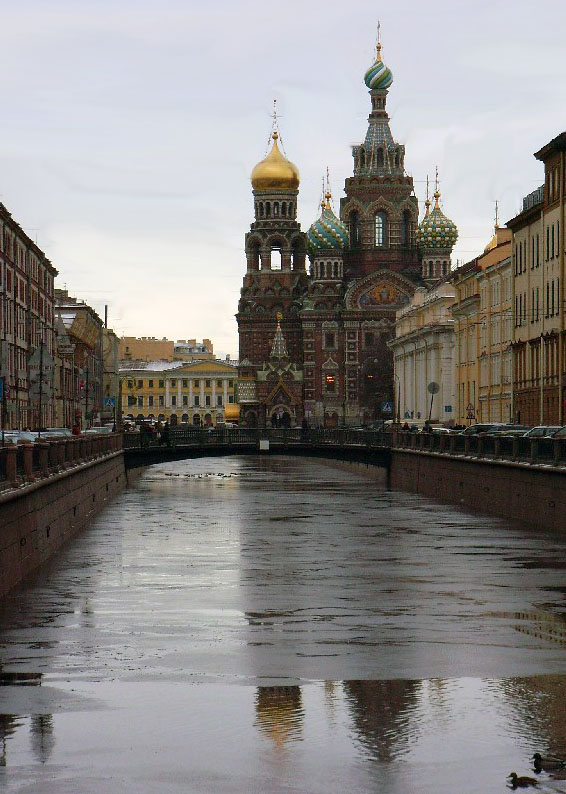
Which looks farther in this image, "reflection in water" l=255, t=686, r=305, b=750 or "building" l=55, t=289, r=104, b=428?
"building" l=55, t=289, r=104, b=428

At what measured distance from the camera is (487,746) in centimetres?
1805

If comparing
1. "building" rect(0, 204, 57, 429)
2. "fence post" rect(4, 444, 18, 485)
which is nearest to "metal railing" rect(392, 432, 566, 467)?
"fence post" rect(4, 444, 18, 485)

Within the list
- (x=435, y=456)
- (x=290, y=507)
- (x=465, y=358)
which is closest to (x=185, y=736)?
(x=290, y=507)

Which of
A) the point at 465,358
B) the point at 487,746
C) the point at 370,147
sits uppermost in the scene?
the point at 370,147

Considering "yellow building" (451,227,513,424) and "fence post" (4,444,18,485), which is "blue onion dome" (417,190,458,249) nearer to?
"yellow building" (451,227,513,424)

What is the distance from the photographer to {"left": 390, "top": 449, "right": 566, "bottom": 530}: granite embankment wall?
46.3 m

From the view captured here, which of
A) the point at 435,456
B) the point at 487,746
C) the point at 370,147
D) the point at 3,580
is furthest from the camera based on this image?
the point at 370,147

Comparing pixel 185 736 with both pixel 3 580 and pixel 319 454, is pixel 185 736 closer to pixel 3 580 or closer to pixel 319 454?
pixel 3 580

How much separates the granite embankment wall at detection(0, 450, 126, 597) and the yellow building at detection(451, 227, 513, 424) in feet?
129

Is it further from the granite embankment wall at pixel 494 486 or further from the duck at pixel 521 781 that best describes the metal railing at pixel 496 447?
the duck at pixel 521 781

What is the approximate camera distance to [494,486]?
2222 inches

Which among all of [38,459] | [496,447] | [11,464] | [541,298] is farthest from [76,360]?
[11,464]

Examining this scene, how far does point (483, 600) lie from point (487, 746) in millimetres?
14236

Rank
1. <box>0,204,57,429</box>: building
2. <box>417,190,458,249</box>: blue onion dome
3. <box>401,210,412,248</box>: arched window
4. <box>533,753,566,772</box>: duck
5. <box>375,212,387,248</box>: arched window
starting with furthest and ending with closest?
<box>401,210,412,248</box>: arched window
<box>375,212,387,248</box>: arched window
<box>417,190,458,249</box>: blue onion dome
<box>0,204,57,429</box>: building
<box>533,753,566,772</box>: duck
